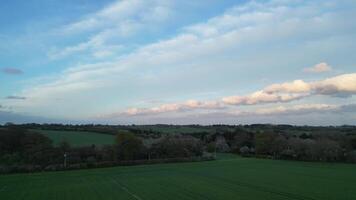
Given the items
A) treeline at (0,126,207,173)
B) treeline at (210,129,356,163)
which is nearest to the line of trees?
treeline at (210,129,356,163)

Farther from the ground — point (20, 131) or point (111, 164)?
point (20, 131)

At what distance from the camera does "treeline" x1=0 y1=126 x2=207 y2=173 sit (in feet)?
250

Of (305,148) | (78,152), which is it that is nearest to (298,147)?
(305,148)

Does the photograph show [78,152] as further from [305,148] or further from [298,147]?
[305,148]

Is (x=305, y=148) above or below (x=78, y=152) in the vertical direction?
above

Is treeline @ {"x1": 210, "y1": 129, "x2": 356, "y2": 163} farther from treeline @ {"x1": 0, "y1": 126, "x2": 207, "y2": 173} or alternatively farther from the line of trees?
treeline @ {"x1": 0, "y1": 126, "x2": 207, "y2": 173}

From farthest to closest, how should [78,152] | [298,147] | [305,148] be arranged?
[298,147]
[305,148]
[78,152]

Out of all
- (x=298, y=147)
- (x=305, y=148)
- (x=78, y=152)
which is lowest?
(x=78, y=152)

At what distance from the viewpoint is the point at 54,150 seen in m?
79.6

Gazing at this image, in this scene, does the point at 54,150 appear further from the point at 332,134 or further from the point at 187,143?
the point at 332,134

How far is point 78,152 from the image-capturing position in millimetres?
82062

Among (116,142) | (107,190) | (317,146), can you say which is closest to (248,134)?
(317,146)

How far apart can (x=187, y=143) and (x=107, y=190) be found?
60.8 metres

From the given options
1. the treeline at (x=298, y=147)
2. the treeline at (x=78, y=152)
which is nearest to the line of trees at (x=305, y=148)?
the treeline at (x=298, y=147)
